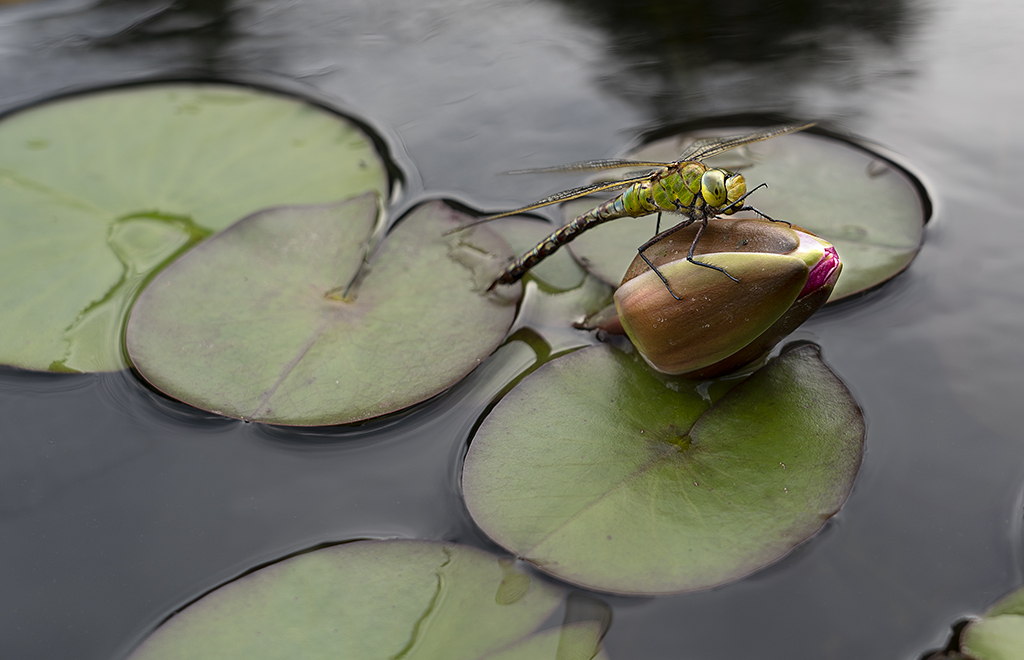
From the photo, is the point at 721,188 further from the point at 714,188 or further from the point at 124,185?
the point at 124,185

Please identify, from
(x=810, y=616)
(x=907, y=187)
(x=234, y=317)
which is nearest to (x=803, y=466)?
(x=810, y=616)

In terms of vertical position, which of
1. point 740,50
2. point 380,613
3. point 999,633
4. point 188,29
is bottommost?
point 999,633

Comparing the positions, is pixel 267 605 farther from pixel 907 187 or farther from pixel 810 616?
pixel 907 187

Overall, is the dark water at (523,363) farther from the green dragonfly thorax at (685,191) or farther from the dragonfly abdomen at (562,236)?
the green dragonfly thorax at (685,191)

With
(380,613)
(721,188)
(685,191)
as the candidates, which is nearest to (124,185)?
(380,613)

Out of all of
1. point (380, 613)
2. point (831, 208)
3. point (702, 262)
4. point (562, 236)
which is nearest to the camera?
point (380, 613)

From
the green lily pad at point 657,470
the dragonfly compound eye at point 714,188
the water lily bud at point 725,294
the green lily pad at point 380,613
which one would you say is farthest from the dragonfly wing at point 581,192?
the green lily pad at point 380,613

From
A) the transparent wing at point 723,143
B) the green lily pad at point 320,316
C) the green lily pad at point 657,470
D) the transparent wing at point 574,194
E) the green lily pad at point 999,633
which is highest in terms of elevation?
the transparent wing at point 723,143
